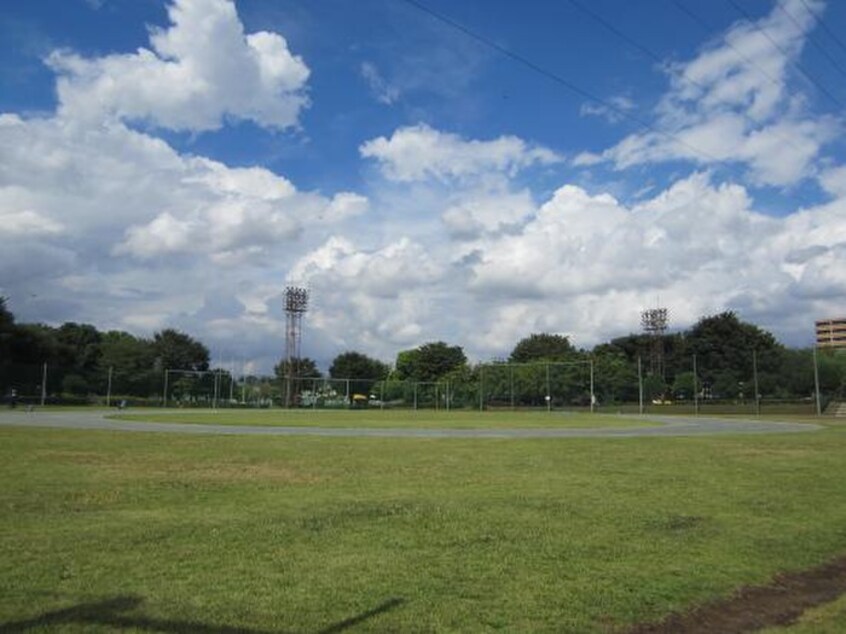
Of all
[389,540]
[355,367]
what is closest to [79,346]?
[355,367]

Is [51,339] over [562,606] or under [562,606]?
over

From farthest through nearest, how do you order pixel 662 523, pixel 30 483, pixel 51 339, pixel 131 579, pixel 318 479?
pixel 51 339
pixel 318 479
pixel 30 483
pixel 662 523
pixel 131 579

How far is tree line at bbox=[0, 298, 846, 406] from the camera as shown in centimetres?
5975

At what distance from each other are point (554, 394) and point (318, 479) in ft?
208

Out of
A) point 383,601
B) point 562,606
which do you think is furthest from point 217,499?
point 562,606

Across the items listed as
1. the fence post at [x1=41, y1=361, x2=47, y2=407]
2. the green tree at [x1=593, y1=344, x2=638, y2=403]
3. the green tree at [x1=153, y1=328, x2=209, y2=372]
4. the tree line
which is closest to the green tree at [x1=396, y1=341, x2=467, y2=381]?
the tree line

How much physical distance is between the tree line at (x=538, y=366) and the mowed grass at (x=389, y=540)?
4576 cm

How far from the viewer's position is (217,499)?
1145 centimetres

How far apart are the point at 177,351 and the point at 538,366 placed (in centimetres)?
7773

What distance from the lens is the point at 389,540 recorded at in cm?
879

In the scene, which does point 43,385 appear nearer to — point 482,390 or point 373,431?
point 373,431

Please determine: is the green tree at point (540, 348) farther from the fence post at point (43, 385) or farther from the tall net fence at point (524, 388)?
the fence post at point (43, 385)

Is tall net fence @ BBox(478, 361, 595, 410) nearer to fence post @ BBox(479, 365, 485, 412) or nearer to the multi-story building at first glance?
fence post @ BBox(479, 365, 485, 412)

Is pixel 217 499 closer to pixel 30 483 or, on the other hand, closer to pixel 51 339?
pixel 30 483
